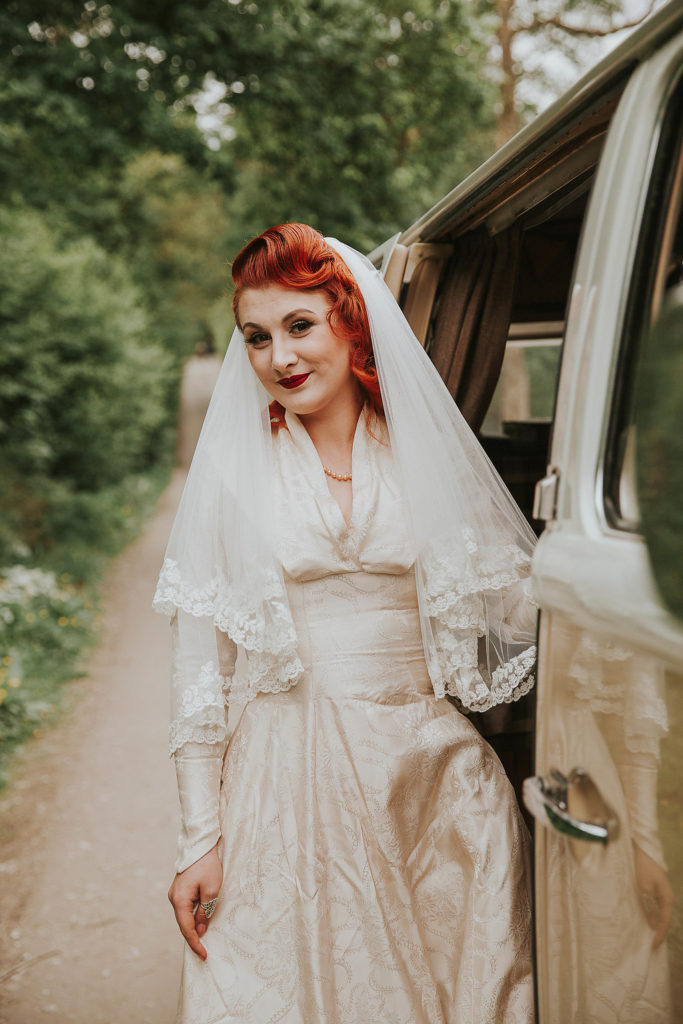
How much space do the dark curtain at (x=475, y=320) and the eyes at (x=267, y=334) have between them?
542mm

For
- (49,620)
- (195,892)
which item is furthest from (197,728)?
(49,620)

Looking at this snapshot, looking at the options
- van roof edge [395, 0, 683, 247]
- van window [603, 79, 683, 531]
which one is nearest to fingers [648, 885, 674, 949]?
van window [603, 79, 683, 531]

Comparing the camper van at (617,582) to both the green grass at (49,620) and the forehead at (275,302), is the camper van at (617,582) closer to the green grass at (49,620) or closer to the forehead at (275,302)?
the forehead at (275,302)

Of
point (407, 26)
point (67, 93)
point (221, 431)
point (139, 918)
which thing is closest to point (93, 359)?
point (67, 93)

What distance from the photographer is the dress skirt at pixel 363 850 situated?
5.75 ft

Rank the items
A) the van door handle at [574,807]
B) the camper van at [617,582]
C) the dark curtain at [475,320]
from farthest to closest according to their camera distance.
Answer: the dark curtain at [475,320] → the van door handle at [574,807] → the camper van at [617,582]

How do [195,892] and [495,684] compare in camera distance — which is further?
[495,684]

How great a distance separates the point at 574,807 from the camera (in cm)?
136

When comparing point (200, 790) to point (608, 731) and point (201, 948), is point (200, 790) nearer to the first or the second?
point (201, 948)

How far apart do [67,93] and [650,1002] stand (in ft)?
25.1

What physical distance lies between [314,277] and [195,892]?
140 centimetres

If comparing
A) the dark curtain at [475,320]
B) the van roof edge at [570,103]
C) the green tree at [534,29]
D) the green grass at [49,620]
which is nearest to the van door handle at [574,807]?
the van roof edge at [570,103]

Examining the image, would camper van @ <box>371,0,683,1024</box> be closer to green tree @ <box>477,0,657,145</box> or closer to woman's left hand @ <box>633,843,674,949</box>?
woman's left hand @ <box>633,843,674,949</box>

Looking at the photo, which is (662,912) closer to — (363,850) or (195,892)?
(363,850)
